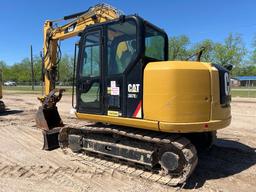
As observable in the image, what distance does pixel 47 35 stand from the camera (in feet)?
29.1

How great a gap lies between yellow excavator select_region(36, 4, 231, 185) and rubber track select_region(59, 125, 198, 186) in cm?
2

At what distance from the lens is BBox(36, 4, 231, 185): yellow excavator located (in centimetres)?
522

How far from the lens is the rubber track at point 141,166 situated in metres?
5.20

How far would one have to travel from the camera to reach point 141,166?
5.90 m

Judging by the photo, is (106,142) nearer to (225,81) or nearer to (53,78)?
(225,81)

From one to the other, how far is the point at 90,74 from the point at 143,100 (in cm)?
155

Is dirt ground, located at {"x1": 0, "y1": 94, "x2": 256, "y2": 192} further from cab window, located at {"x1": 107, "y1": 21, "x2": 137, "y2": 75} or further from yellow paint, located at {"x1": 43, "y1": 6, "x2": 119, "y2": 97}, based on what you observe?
yellow paint, located at {"x1": 43, "y1": 6, "x2": 119, "y2": 97}

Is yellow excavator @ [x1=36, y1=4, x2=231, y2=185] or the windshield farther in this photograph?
the windshield

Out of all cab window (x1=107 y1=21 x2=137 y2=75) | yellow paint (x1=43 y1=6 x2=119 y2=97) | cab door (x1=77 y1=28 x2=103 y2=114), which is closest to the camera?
cab window (x1=107 y1=21 x2=137 y2=75)

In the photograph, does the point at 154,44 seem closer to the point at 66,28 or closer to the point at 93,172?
the point at 93,172

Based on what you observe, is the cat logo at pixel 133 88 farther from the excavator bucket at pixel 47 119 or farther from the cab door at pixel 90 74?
the excavator bucket at pixel 47 119

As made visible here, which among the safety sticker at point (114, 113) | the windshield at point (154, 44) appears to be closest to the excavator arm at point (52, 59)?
the windshield at point (154, 44)

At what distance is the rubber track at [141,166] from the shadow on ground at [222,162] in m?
0.37

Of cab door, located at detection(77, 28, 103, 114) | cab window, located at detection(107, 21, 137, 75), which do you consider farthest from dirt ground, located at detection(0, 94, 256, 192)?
cab window, located at detection(107, 21, 137, 75)
